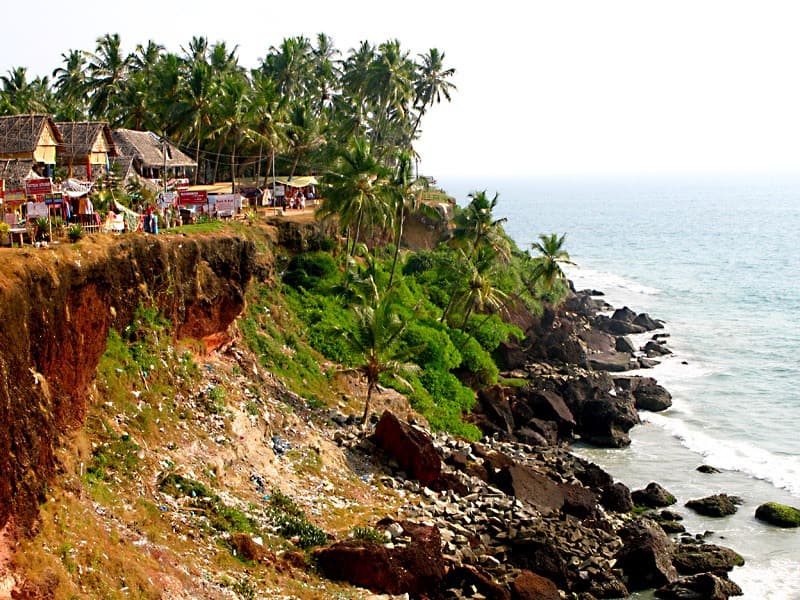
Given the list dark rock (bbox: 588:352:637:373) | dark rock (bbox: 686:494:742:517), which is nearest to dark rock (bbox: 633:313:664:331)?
dark rock (bbox: 588:352:637:373)

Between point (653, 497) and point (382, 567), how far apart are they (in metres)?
17.6

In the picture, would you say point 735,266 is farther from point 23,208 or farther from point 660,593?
point 23,208

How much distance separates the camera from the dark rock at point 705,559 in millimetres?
31641

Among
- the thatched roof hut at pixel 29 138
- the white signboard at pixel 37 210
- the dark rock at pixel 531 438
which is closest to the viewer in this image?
the white signboard at pixel 37 210

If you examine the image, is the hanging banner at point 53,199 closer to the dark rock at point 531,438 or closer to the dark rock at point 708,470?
the dark rock at point 531,438

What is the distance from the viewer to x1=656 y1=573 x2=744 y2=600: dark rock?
1154 inches

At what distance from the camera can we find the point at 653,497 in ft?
125

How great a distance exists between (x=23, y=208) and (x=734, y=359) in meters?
54.5

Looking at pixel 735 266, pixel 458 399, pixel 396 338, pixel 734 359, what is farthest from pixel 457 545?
pixel 735 266

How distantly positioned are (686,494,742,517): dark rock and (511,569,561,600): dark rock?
41.3 feet

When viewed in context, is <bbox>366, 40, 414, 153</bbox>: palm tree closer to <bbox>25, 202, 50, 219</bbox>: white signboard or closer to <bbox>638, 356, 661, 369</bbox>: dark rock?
<bbox>638, 356, 661, 369</bbox>: dark rock

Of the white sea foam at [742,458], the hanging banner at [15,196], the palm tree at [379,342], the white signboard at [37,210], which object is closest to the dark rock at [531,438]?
the white sea foam at [742,458]

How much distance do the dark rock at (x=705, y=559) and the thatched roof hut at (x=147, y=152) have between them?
118ft

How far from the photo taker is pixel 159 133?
65.6 m
